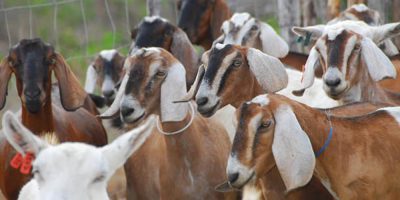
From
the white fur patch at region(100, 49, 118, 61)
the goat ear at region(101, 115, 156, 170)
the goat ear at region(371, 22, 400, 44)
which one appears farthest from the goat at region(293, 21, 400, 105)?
the white fur patch at region(100, 49, 118, 61)

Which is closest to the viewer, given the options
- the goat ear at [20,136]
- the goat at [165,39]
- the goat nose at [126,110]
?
the goat ear at [20,136]

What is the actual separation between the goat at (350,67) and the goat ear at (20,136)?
266 cm

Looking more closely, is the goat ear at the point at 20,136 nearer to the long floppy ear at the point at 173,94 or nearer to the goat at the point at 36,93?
the long floppy ear at the point at 173,94

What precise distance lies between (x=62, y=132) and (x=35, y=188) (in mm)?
2012

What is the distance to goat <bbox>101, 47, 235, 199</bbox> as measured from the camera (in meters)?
8.91

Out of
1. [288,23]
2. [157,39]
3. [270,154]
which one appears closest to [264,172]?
[270,154]

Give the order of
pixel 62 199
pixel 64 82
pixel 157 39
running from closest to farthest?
pixel 62 199
pixel 64 82
pixel 157 39

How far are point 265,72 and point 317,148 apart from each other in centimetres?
123

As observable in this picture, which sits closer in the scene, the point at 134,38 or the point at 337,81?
the point at 337,81

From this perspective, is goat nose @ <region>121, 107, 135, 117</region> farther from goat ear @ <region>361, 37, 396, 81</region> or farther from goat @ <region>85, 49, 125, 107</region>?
goat @ <region>85, 49, 125, 107</region>

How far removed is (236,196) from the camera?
9.01m

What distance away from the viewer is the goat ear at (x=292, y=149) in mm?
7562

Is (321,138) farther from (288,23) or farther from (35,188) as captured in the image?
(288,23)

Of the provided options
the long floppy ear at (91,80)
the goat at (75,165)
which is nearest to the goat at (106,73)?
the long floppy ear at (91,80)
